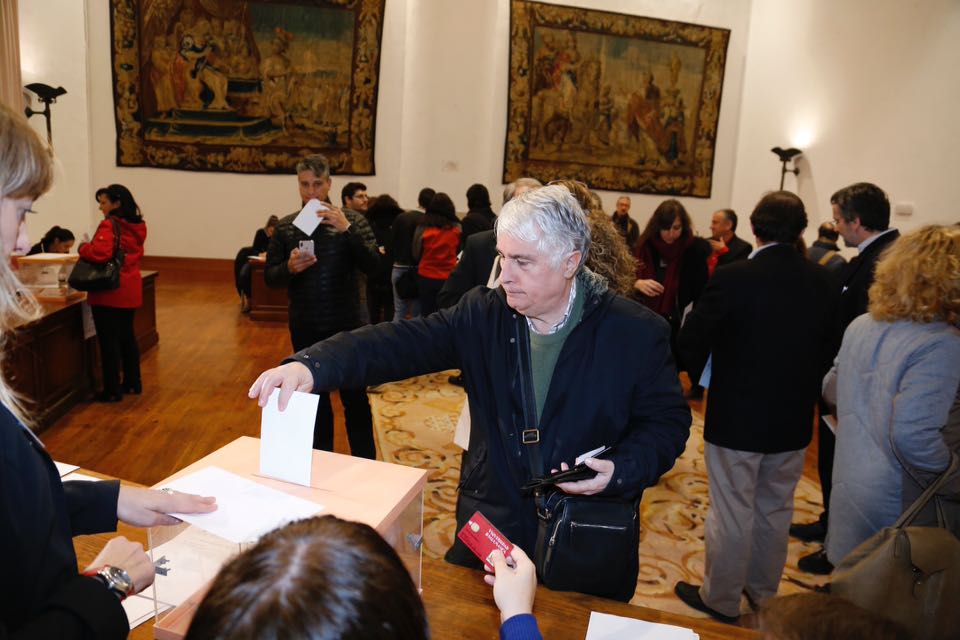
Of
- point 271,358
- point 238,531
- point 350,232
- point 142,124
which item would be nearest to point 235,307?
point 271,358

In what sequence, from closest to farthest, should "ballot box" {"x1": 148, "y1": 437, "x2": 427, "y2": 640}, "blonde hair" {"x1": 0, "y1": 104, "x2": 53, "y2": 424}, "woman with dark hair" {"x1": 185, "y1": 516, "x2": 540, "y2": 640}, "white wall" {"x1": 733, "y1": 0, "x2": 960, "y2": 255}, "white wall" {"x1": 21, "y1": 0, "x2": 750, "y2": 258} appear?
"woman with dark hair" {"x1": 185, "y1": 516, "x2": 540, "y2": 640}
"blonde hair" {"x1": 0, "y1": 104, "x2": 53, "y2": 424}
"ballot box" {"x1": 148, "y1": 437, "x2": 427, "y2": 640}
"white wall" {"x1": 733, "y1": 0, "x2": 960, "y2": 255}
"white wall" {"x1": 21, "y1": 0, "x2": 750, "y2": 258}

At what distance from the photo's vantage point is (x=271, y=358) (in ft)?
24.3

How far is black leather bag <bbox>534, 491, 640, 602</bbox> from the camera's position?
5.65 ft

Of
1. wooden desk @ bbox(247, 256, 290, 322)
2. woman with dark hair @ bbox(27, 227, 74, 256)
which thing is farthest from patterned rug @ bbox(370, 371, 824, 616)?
woman with dark hair @ bbox(27, 227, 74, 256)

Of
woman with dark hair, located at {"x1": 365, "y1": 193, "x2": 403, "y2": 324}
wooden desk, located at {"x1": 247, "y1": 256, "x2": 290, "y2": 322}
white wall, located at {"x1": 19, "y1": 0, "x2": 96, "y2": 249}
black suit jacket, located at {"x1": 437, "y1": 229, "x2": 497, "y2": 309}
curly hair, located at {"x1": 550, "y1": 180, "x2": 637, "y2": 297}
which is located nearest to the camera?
curly hair, located at {"x1": 550, "y1": 180, "x2": 637, "y2": 297}

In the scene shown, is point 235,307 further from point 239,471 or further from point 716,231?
point 239,471

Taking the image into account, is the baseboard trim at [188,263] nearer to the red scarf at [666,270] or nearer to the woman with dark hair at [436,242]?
the woman with dark hair at [436,242]

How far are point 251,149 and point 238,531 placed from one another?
38.0 ft

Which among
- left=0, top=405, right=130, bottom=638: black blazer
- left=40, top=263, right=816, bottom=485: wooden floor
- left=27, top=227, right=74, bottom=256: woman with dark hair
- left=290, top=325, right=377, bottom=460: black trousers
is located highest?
left=0, top=405, right=130, bottom=638: black blazer

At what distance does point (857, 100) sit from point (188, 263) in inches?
433

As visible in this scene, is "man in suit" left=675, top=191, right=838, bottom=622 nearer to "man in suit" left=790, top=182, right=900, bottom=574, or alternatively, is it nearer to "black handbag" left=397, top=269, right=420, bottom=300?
"man in suit" left=790, top=182, right=900, bottom=574

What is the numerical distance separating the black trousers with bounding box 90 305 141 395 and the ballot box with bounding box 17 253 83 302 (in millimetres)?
315

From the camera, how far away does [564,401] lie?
184 centimetres

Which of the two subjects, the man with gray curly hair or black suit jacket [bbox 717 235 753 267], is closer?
the man with gray curly hair
